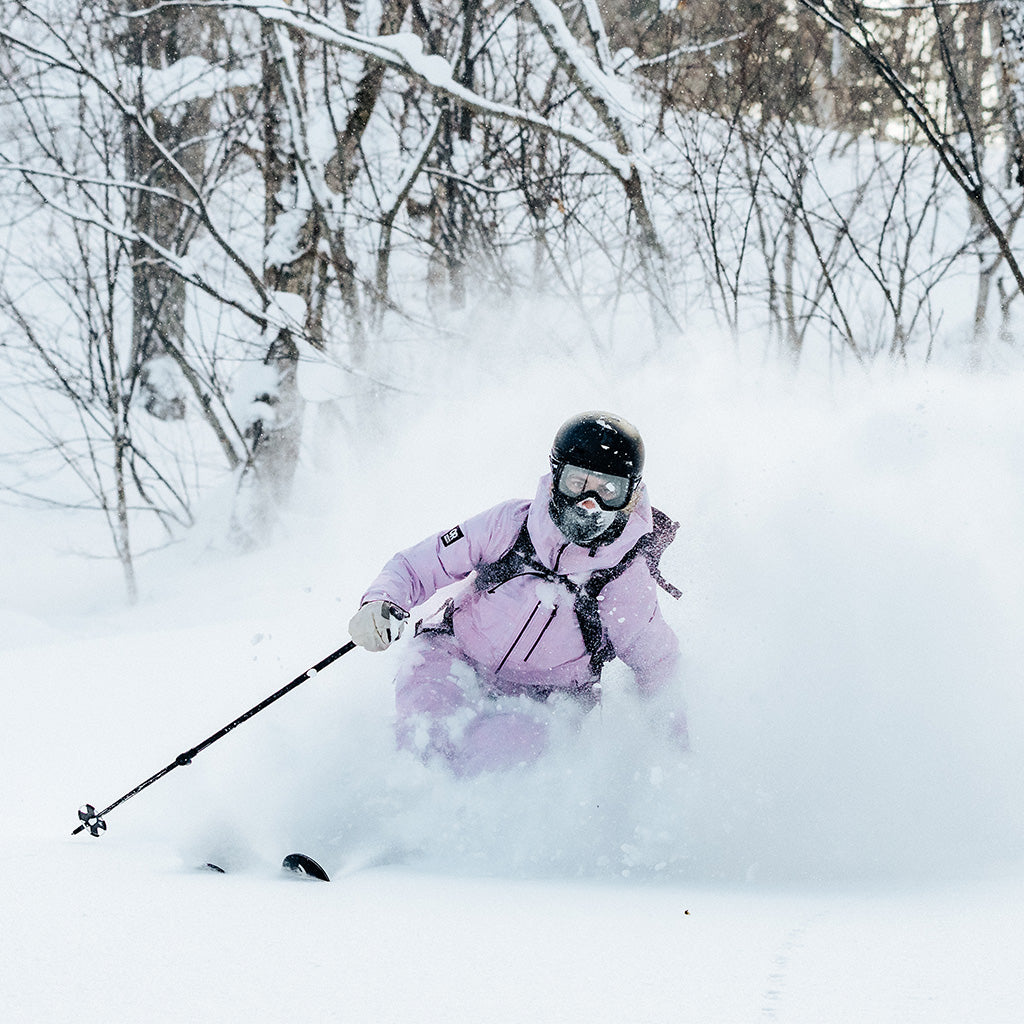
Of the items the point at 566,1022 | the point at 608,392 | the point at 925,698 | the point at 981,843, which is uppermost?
the point at 608,392

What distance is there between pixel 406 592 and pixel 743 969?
1.58 metres

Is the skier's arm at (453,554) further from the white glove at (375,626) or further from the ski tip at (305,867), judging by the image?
the ski tip at (305,867)

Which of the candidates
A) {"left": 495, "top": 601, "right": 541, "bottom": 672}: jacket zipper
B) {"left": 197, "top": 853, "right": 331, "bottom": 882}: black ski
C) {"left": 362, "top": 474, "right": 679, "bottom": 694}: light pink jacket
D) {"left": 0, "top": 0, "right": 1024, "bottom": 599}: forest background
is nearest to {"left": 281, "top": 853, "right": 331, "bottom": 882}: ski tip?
{"left": 197, "top": 853, "right": 331, "bottom": 882}: black ski

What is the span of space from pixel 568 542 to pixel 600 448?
29cm

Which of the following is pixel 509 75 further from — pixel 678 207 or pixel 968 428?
pixel 968 428

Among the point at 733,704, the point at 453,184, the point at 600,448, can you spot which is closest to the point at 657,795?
the point at 733,704

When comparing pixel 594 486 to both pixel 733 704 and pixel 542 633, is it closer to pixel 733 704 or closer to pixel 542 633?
pixel 542 633

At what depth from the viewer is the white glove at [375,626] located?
284 cm

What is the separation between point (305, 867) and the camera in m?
2.38

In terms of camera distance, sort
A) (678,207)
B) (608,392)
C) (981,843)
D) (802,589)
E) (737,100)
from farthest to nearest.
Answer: (678,207) → (737,100) → (608,392) → (802,589) → (981,843)

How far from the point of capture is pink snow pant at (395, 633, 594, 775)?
2.91 meters

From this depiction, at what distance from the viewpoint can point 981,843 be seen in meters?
2.70

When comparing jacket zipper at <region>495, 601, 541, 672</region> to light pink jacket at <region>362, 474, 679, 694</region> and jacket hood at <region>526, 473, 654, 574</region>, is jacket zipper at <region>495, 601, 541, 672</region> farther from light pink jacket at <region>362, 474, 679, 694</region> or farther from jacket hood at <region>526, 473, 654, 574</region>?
jacket hood at <region>526, 473, 654, 574</region>

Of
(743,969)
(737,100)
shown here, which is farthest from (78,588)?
(743,969)
